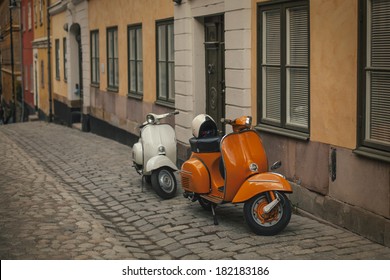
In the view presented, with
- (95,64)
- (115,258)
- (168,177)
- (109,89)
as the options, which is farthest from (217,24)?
(95,64)

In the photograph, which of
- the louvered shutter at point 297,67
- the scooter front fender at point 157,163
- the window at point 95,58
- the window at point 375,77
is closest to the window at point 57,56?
the window at point 95,58

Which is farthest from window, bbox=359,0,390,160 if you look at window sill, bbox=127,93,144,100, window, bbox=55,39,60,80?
window, bbox=55,39,60,80

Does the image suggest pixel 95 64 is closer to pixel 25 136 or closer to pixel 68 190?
pixel 25 136

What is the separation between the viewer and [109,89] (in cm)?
1908

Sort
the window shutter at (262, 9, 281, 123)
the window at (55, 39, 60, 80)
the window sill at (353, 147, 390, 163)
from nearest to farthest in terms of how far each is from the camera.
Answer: the window sill at (353, 147, 390, 163) → the window shutter at (262, 9, 281, 123) → the window at (55, 39, 60, 80)

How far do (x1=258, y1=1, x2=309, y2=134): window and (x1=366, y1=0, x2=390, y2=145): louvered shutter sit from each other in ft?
4.43

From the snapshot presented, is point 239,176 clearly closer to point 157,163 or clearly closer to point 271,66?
point 271,66

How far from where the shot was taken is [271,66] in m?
9.48

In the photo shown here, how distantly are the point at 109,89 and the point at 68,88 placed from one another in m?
7.30

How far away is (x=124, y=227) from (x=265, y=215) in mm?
1809

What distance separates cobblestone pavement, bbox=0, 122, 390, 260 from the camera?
23.3 ft

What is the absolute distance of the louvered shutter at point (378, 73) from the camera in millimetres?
7066

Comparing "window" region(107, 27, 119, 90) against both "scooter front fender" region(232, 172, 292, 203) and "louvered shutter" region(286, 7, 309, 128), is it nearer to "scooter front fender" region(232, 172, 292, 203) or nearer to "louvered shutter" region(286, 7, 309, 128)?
"louvered shutter" region(286, 7, 309, 128)
